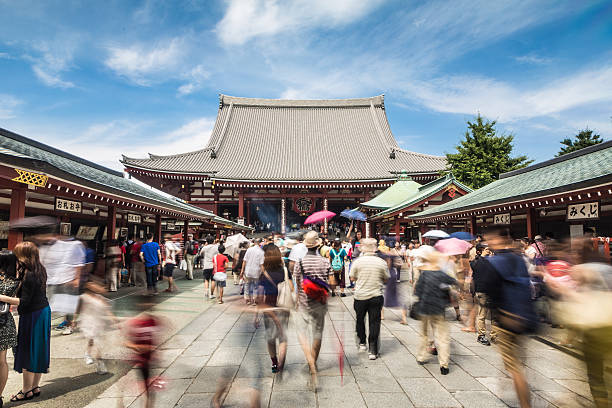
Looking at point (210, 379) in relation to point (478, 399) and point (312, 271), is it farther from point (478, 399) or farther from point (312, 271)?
point (478, 399)

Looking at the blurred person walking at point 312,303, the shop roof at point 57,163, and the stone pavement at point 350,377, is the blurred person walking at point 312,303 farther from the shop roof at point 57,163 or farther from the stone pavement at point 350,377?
the shop roof at point 57,163

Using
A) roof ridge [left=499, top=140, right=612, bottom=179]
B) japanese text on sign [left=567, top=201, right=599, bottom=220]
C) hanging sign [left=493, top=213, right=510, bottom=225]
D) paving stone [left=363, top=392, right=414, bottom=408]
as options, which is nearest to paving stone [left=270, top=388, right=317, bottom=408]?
paving stone [left=363, top=392, right=414, bottom=408]

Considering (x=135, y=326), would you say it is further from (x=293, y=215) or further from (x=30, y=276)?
(x=293, y=215)

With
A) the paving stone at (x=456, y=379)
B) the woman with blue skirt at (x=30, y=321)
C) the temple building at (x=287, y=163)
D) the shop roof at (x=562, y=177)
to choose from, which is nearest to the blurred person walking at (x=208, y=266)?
the woman with blue skirt at (x=30, y=321)

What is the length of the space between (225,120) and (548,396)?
29113 millimetres

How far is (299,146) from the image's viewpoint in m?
27.9

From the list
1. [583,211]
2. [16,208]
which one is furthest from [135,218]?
[583,211]

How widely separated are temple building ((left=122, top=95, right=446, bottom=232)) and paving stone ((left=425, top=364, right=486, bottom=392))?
17.3 m

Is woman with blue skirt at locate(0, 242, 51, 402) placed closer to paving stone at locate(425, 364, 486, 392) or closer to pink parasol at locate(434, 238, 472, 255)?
paving stone at locate(425, 364, 486, 392)

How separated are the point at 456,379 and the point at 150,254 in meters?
7.70

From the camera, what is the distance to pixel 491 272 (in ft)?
10.9

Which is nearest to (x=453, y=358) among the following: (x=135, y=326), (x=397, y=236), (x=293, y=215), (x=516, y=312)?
(x=516, y=312)

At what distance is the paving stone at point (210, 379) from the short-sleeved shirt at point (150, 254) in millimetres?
5144

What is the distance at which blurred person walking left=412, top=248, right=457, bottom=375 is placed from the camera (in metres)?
4.27
